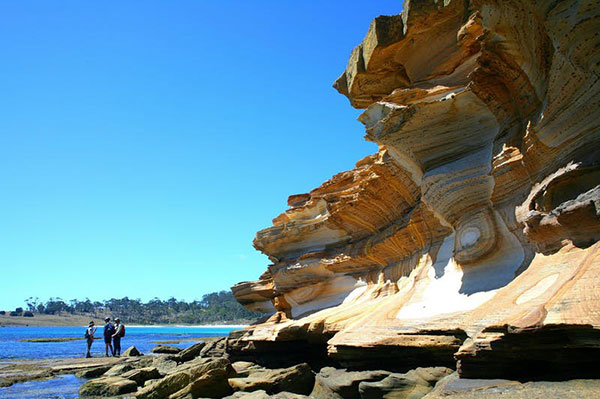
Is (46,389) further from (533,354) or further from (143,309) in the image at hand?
(143,309)

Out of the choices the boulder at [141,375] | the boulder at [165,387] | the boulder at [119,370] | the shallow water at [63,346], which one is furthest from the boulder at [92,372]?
the shallow water at [63,346]

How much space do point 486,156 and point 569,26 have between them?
3.12 metres

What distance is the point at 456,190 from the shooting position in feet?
27.9

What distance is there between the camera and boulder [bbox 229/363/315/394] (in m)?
9.27

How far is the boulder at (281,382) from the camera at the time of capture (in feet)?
30.4

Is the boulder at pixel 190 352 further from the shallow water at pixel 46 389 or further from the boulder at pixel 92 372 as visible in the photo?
the shallow water at pixel 46 389

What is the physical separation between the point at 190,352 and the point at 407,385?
11.6m

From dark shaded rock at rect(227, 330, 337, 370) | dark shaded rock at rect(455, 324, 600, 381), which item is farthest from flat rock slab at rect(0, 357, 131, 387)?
dark shaded rock at rect(455, 324, 600, 381)

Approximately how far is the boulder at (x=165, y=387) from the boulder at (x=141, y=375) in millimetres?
2335

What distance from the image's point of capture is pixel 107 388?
1002 centimetres

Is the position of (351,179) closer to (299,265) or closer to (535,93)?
(299,265)

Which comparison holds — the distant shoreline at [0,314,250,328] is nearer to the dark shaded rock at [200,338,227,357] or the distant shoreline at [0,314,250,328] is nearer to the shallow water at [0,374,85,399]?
the dark shaded rock at [200,338,227,357]

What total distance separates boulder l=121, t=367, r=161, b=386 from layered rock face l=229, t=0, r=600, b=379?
9.61ft

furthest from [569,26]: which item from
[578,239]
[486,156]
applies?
[486,156]
